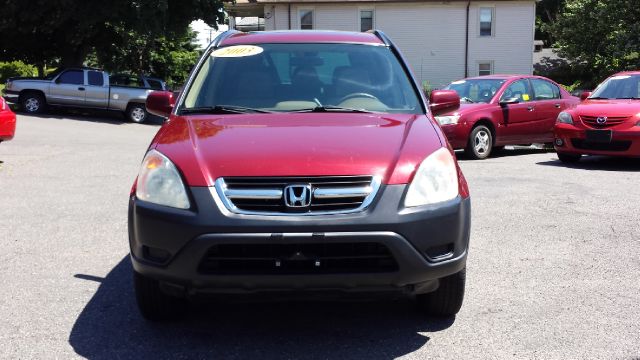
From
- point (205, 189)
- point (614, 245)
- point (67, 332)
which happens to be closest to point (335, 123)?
point (205, 189)

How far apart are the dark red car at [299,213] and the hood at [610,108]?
7.81m

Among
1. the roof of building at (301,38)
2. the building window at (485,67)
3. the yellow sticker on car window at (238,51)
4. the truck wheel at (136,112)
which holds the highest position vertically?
the roof of building at (301,38)

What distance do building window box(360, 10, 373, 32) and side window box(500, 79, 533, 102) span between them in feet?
76.4

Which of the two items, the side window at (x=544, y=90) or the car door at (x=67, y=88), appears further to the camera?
the car door at (x=67, y=88)

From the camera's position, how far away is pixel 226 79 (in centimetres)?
471

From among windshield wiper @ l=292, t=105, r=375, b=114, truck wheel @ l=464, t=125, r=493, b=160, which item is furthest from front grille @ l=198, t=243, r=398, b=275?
truck wheel @ l=464, t=125, r=493, b=160

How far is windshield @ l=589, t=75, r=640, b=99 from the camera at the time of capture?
1168cm

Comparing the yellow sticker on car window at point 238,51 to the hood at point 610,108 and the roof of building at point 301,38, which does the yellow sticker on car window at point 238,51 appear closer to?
the roof of building at point 301,38

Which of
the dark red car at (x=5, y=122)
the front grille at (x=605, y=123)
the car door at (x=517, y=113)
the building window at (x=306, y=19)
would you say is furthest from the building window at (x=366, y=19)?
the dark red car at (x=5, y=122)

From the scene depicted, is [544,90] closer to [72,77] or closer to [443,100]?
[443,100]

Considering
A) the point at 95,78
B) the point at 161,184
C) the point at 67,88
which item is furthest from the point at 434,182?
the point at 67,88

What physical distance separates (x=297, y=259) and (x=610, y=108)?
29.9 feet

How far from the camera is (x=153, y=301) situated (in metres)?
3.92

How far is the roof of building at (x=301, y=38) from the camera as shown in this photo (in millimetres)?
5066
